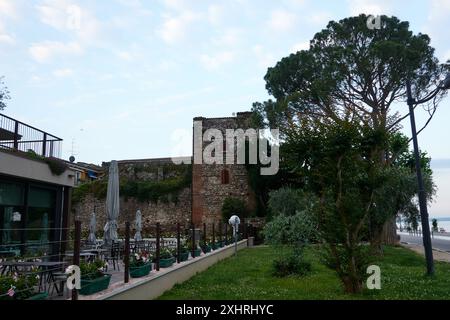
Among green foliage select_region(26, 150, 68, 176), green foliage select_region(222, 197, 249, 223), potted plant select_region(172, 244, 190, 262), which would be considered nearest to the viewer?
potted plant select_region(172, 244, 190, 262)

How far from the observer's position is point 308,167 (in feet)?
27.9

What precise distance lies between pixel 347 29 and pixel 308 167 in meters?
14.5

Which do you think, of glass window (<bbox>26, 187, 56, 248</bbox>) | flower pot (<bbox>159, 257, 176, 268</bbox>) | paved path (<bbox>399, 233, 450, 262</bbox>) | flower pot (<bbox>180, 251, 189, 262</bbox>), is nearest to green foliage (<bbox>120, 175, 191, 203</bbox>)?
paved path (<bbox>399, 233, 450, 262</bbox>)

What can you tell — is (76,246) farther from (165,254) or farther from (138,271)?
(165,254)

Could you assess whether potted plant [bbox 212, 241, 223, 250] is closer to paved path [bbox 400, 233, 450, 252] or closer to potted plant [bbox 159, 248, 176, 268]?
potted plant [bbox 159, 248, 176, 268]

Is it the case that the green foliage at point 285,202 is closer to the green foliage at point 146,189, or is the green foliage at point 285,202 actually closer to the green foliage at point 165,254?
the green foliage at point 146,189

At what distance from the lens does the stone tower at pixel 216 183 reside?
30094mm

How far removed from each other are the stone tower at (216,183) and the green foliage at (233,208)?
0.89 metres

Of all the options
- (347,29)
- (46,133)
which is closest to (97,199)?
(46,133)

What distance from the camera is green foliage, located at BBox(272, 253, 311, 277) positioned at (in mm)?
10947

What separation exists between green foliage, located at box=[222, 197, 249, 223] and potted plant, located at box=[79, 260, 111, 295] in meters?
21.7

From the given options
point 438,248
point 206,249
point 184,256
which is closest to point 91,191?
point 206,249

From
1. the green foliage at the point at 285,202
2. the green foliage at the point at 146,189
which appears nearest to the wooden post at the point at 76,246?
the green foliage at the point at 285,202
